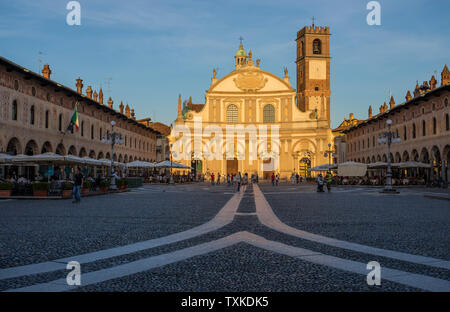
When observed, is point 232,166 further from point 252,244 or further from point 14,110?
point 252,244

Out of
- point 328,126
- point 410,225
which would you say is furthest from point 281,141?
point 410,225

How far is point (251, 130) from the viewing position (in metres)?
67.8

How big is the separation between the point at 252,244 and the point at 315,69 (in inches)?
2822

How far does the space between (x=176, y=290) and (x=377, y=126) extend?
181 feet

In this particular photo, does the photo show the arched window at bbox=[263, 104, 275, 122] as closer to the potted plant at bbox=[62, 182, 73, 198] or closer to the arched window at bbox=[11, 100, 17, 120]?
the arched window at bbox=[11, 100, 17, 120]

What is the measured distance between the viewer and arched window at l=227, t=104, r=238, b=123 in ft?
226

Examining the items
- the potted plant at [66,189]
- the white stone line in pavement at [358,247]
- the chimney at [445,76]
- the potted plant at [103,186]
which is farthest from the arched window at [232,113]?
the white stone line in pavement at [358,247]

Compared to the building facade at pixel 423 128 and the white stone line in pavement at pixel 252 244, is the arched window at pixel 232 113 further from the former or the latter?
the white stone line in pavement at pixel 252 244

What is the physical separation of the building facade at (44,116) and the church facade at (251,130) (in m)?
18.9

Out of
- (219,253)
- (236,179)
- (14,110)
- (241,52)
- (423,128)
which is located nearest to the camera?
(219,253)

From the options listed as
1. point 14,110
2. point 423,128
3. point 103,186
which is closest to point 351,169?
point 423,128

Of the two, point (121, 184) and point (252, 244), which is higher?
point (121, 184)

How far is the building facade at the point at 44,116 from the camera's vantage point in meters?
28.9
